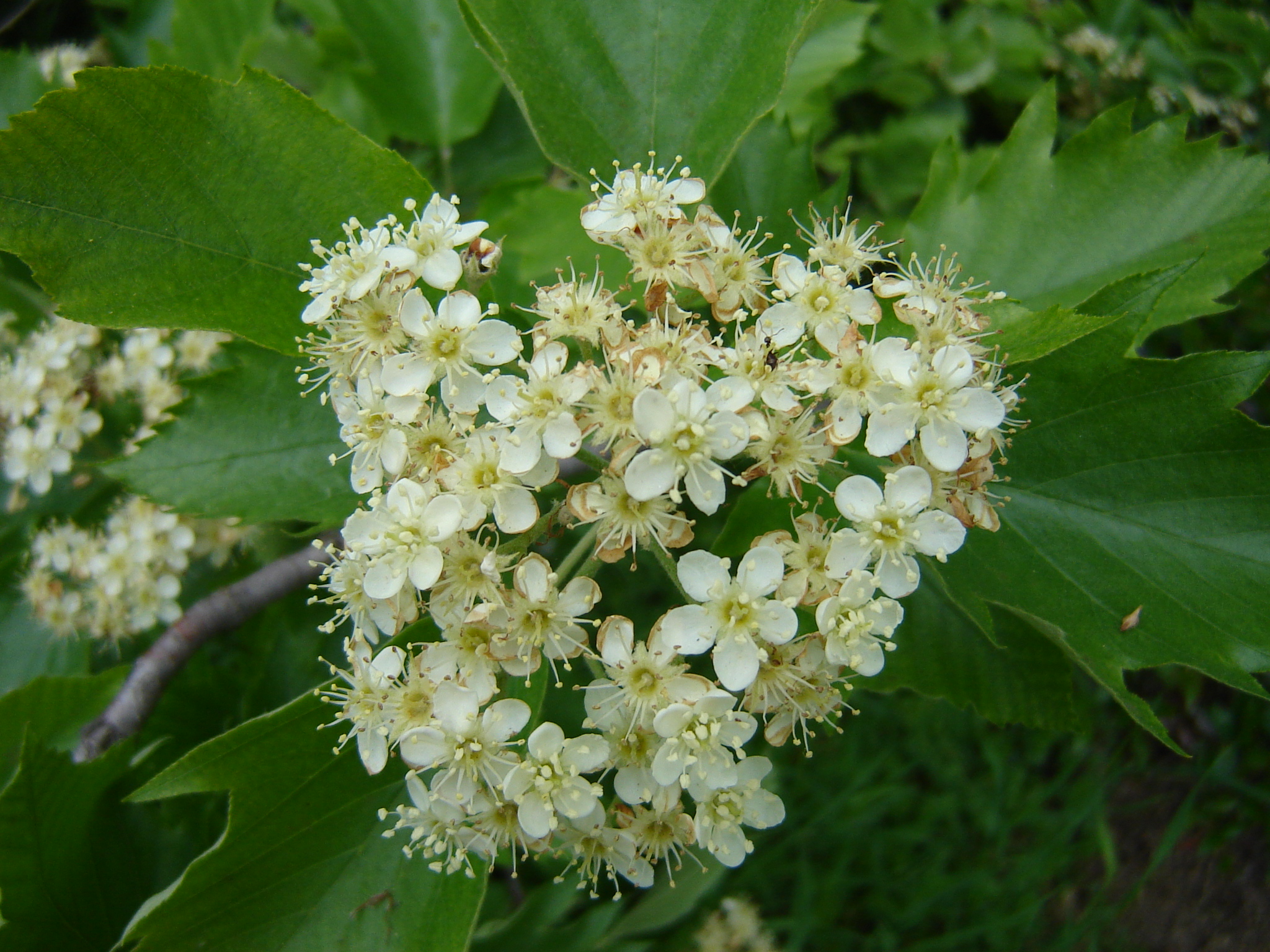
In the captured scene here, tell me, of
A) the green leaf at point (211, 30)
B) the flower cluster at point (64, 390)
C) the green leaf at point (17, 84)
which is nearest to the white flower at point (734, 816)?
the flower cluster at point (64, 390)

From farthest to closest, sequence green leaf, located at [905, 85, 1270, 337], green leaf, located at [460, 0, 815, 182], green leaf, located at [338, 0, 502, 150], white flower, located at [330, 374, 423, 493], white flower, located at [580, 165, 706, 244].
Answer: green leaf, located at [338, 0, 502, 150] → green leaf, located at [905, 85, 1270, 337] → green leaf, located at [460, 0, 815, 182] → white flower, located at [580, 165, 706, 244] → white flower, located at [330, 374, 423, 493]

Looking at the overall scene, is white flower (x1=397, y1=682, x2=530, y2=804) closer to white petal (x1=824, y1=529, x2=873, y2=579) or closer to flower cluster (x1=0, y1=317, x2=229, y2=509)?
white petal (x1=824, y1=529, x2=873, y2=579)

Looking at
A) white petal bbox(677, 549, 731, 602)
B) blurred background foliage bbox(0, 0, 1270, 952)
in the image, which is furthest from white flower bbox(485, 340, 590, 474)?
blurred background foliage bbox(0, 0, 1270, 952)

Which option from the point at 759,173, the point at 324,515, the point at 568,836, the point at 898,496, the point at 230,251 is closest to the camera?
the point at 898,496

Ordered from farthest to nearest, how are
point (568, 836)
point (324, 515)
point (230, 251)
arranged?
point (324, 515) → point (230, 251) → point (568, 836)

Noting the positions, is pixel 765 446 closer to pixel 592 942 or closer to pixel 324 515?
pixel 324 515

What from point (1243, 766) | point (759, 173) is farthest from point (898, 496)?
point (1243, 766)
